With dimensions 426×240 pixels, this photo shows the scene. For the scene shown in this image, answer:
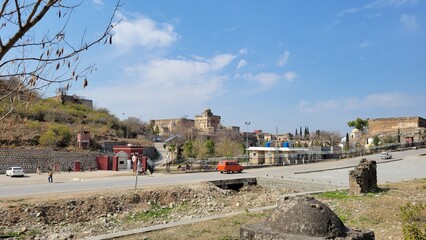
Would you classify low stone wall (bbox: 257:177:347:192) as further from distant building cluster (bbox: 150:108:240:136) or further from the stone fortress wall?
distant building cluster (bbox: 150:108:240:136)

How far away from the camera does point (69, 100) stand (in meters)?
87.7

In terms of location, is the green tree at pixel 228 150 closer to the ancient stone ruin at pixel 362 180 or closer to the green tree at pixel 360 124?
the ancient stone ruin at pixel 362 180

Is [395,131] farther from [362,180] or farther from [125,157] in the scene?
[362,180]

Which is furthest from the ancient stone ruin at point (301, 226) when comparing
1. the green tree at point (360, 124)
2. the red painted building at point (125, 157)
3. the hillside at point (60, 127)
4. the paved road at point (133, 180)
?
the green tree at point (360, 124)

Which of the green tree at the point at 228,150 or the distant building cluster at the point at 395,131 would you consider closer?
the green tree at the point at 228,150

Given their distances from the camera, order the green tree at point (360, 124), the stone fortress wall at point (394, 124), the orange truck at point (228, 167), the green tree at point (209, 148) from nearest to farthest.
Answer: the orange truck at point (228, 167)
the green tree at point (209, 148)
the stone fortress wall at point (394, 124)
the green tree at point (360, 124)

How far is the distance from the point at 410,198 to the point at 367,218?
4400 mm

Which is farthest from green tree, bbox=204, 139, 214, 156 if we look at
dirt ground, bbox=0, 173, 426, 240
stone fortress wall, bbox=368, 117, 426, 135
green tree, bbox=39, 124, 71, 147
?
stone fortress wall, bbox=368, 117, 426, 135

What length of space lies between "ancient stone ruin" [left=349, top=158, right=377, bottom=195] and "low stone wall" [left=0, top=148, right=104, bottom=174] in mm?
34026

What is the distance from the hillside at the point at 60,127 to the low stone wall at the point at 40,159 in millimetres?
2425

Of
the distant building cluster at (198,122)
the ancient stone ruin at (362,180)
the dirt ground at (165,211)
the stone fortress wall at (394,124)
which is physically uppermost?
the distant building cluster at (198,122)

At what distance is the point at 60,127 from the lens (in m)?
55.6

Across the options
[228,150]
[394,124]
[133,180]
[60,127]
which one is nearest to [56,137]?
[60,127]

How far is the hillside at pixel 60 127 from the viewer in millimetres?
50575
